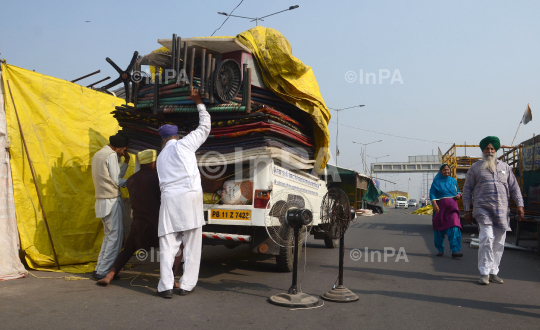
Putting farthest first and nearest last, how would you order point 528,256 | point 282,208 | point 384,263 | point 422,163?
point 422,163 < point 528,256 < point 384,263 < point 282,208

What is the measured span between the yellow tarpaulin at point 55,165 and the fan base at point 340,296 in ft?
11.4

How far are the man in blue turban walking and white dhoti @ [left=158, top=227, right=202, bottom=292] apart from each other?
3736mm

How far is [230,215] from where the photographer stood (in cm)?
554

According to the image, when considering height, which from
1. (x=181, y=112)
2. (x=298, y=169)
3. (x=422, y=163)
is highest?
(x=422, y=163)

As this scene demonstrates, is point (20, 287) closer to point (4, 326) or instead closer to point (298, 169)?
point (4, 326)

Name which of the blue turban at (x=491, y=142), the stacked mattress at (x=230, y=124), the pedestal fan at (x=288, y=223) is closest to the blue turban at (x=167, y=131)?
the stacked mattress at (x=230, y=124)

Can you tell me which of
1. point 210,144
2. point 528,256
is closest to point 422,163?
point 528,256

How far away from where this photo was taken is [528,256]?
8.82 m

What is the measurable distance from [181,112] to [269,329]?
3.41m

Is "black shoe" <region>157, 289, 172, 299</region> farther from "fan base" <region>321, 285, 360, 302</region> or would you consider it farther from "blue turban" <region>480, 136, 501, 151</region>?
"blue turban" <region>480, 136, 501, 151</region>

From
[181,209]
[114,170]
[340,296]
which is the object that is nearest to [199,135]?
[181,209]

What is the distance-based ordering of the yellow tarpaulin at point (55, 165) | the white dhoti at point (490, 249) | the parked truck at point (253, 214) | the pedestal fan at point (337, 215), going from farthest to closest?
the yellow tarpaulin at point (55, 165), the white dhoti at point (490, 249), the parked truck at point (253, 214), the pedestal fan at point (337, 215)

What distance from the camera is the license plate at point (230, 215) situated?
5.45 meters

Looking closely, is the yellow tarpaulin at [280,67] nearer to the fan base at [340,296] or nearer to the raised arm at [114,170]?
the raised arm at [114,170]
